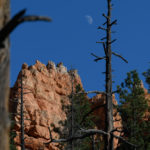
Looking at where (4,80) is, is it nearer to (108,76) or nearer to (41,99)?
(108,76)

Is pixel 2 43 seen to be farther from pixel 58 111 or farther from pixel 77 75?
pixel 77 75

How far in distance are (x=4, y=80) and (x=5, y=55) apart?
0.81ft

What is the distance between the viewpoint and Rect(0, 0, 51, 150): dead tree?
2466mm

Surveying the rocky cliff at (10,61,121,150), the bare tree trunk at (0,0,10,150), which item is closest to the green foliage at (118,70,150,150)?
the rocky cliff at (10,61,121,150)

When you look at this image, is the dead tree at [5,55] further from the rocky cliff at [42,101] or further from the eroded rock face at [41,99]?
the eroded rock face at [41,99]

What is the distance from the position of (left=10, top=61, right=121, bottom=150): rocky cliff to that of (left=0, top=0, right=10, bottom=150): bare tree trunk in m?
39.9

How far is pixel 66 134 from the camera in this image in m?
27.8

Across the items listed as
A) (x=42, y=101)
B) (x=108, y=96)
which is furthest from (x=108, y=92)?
(x=42, y=101)

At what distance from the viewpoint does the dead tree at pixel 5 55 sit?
247 cm

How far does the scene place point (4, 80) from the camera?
2.58m

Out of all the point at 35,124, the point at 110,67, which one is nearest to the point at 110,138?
the point at 110,67

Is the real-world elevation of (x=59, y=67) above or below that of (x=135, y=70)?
above

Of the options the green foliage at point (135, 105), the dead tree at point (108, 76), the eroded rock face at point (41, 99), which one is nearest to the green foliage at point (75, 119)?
the green foliage at point (135, 105)

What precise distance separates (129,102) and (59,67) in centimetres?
3886
